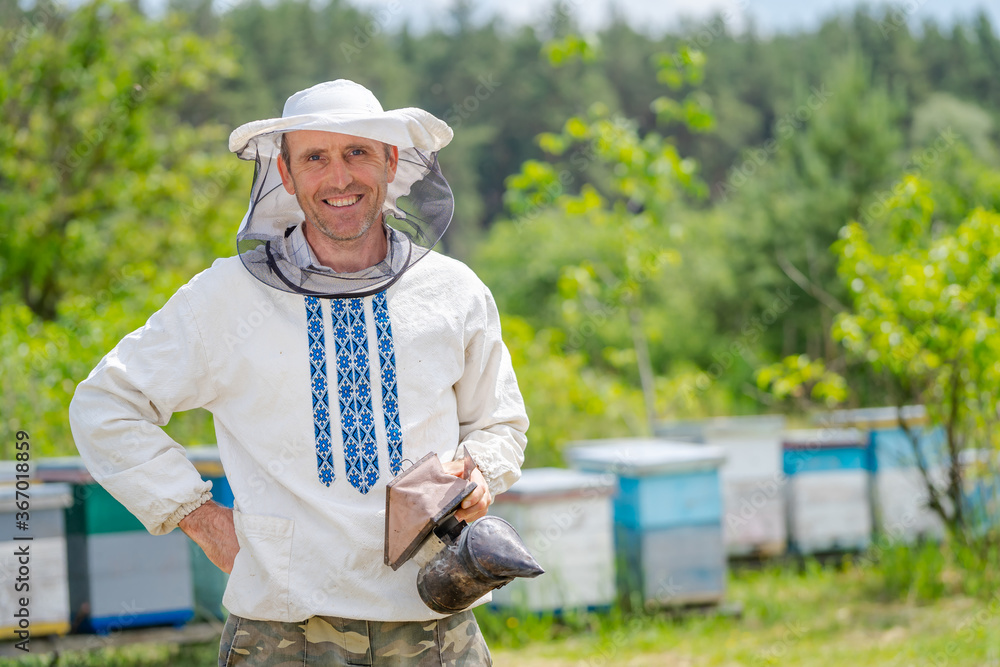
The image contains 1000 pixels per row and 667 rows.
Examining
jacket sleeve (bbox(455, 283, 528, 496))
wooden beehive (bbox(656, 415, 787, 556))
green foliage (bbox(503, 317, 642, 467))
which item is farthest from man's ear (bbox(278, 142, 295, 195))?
green foliage (bbox(503, 317, 642, 467))

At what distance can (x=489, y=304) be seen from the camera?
6.38 ft

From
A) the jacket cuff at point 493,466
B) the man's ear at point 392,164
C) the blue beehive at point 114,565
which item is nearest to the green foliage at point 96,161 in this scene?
the blue beehive at point 114,565

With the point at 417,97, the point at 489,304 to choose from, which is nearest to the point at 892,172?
the point at 489,304

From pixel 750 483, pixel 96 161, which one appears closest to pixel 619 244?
pixel 750 483

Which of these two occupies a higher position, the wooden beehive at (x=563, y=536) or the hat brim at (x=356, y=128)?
the hat brim at (x=356, y=128)

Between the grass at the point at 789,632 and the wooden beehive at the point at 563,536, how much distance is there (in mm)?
102

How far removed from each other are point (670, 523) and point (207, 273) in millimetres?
3454

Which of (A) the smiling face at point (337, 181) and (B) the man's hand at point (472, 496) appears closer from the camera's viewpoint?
(B) the man's hand at point (472, 496)

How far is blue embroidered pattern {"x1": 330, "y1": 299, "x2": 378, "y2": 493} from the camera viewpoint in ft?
5.58

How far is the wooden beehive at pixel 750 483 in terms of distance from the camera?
5.53 meters

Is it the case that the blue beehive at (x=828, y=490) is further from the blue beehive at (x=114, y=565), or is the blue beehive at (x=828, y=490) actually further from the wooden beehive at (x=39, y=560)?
the wooden beehive at (x=39, y=560)

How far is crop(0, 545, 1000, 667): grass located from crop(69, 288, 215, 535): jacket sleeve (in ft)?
9.22

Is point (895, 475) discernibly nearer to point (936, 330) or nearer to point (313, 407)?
point (936, 330)

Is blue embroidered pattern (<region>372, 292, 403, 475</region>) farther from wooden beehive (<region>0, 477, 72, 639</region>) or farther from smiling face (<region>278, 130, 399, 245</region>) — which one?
wooden beehive (<region>0, 477, 72, 639</region>)
